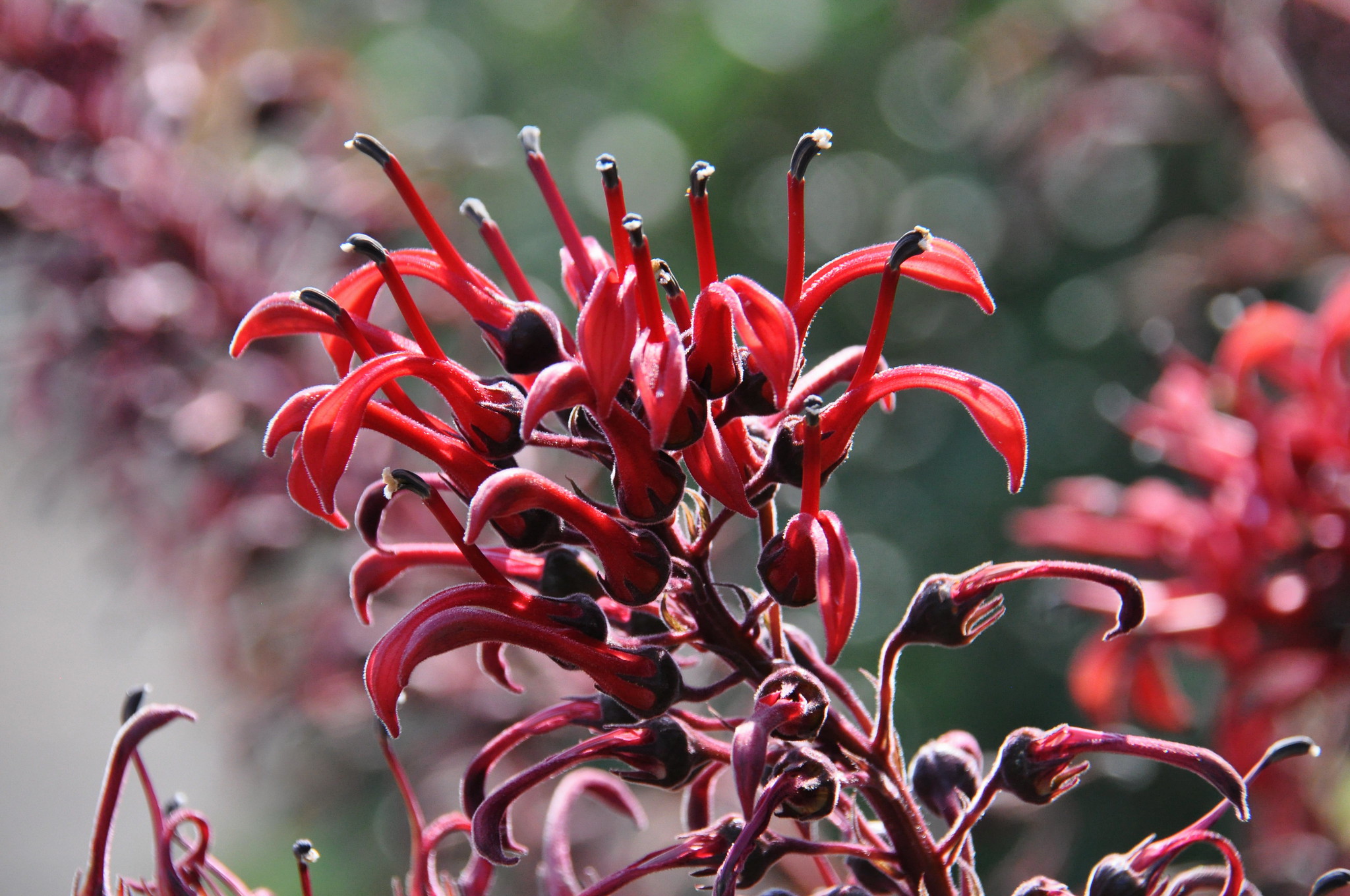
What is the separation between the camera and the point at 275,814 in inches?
136

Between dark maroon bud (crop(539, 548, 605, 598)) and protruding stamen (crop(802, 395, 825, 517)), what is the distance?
0.60 ft

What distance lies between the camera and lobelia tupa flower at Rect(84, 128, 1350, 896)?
0.73 m

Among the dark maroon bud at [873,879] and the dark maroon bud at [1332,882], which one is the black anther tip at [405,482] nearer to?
the dark maroon bud at [873,879]

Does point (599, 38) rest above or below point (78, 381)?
above

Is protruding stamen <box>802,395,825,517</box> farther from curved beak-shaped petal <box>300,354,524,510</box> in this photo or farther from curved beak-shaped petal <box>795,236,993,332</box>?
curved beak-shaped petal <box>300,354,524,510</box>

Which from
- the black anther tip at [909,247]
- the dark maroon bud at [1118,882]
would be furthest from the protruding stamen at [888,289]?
A: the dark maroon bud at [1118,882]

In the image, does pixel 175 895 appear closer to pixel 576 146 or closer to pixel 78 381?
pixel 78 381

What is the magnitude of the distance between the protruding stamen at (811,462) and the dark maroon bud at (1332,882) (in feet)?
1.60

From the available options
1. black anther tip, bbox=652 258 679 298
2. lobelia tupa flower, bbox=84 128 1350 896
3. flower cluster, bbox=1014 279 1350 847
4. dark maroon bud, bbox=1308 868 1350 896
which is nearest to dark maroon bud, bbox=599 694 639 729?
lobelia tupa flower, bbox=84 128 1350 896

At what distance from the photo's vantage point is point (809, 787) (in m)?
0.76

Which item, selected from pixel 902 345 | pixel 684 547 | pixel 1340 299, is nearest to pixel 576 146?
pixel 902 345

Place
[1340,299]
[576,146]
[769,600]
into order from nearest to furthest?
[769,600], [1340,299], [576,146]

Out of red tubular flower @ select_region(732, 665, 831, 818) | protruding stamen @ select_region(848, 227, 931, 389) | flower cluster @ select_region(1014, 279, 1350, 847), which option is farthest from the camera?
flower cluster @ select_region(1014, 279, 1350, 847)

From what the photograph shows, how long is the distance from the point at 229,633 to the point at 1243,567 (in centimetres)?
191
